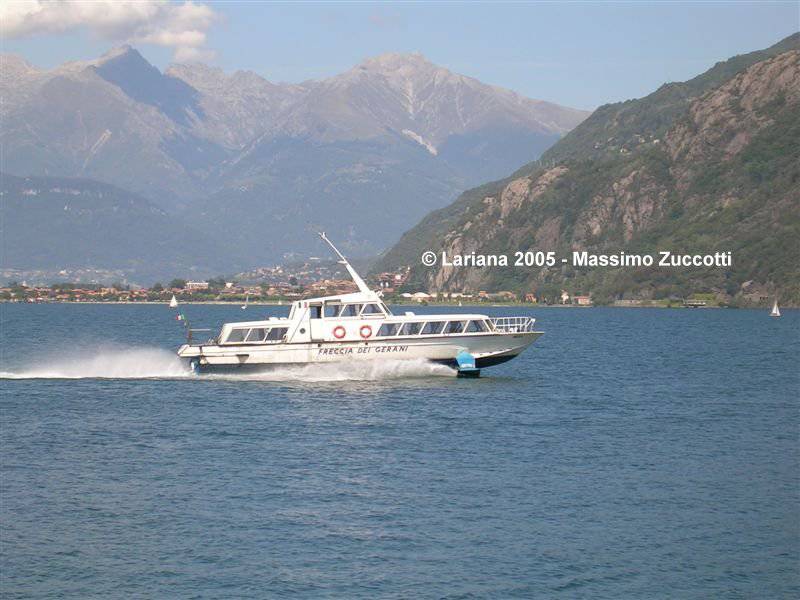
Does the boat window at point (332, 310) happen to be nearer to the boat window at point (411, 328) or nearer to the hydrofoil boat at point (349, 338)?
the hydrofoil boat at point (349, 338)

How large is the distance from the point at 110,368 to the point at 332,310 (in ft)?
69.6

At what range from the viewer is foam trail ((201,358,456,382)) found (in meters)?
74.6

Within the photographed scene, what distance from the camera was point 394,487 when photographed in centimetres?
4600

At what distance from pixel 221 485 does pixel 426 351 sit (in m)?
29.6

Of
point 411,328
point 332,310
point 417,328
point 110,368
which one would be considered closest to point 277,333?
point 332,310

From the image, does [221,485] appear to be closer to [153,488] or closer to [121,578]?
[153,488]

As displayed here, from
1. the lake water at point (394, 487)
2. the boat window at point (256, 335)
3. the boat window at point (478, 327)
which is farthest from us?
the boat window at point (478, 327)

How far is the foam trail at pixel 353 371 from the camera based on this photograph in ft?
245

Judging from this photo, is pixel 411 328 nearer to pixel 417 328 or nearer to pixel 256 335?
pixel 417 328

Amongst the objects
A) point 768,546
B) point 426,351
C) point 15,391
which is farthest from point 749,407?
point 15,391

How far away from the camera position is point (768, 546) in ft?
125

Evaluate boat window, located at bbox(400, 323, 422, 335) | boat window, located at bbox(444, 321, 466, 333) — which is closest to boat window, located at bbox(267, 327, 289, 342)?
boat window, located at bbox(400, 323, 422, 335)

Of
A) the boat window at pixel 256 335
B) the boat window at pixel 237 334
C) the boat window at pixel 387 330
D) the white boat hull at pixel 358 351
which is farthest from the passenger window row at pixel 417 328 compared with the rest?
the boat window at pixel 237 334

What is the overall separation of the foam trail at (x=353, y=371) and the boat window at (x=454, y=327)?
2427 mm
